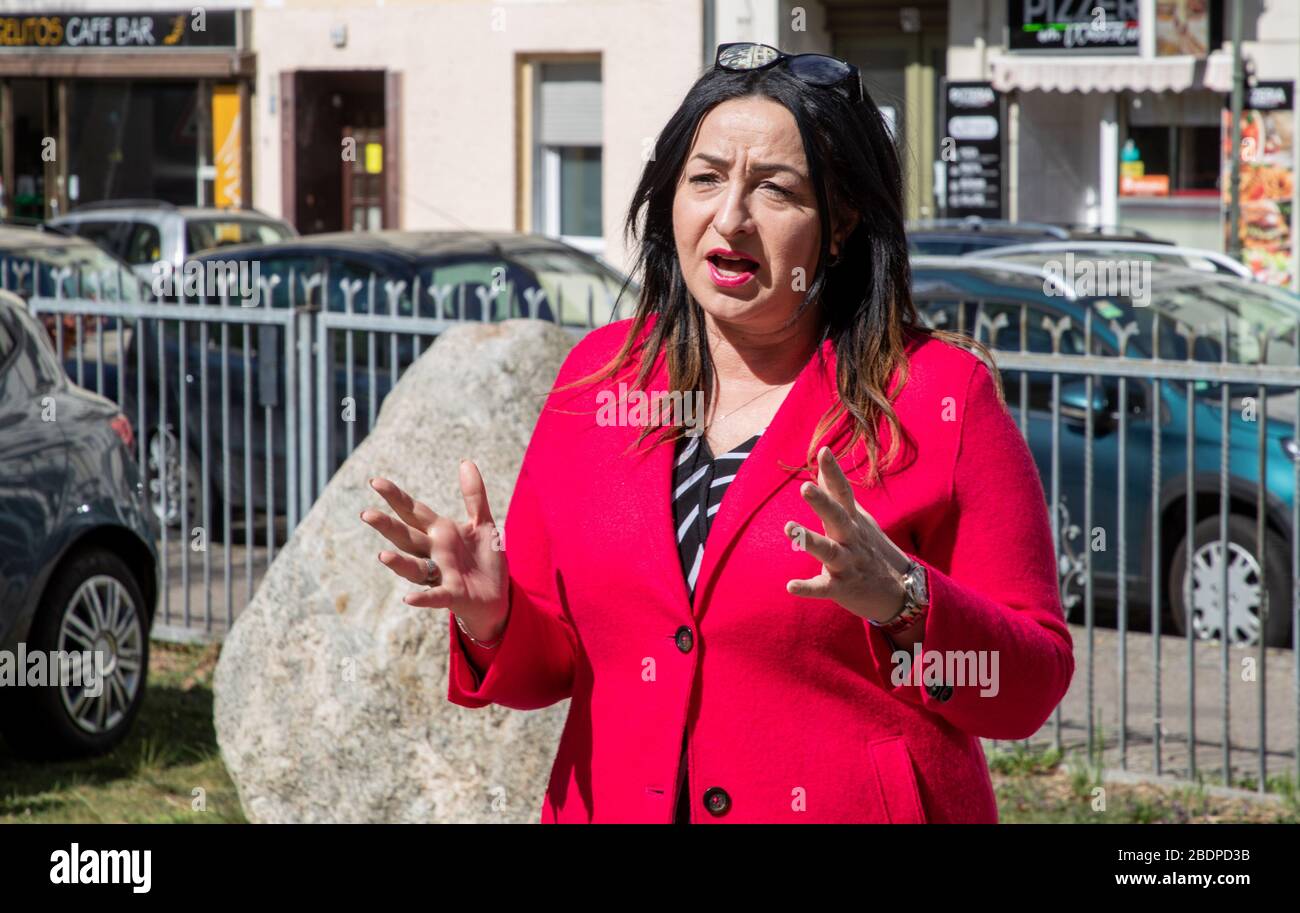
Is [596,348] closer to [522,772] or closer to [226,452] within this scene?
[522,772]

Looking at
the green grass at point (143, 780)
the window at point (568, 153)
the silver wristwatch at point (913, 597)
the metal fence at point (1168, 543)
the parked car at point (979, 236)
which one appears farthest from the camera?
the window at point (568, 153)

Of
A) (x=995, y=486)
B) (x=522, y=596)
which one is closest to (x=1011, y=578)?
(x=995, y=486)

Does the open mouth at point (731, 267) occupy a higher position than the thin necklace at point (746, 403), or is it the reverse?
the open mouth at point (731, 267)

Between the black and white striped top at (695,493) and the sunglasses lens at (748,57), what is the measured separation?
54 cm

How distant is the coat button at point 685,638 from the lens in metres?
2.54

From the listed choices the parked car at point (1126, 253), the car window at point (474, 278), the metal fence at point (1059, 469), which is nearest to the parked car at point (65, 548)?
the metal fence at point (1059, 469)

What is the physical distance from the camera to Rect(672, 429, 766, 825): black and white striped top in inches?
103

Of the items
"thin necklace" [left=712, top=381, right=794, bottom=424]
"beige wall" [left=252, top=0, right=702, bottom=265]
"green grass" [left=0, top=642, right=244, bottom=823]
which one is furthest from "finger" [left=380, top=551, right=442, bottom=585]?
"beige wall" [left=252, top=0, right=702, bottom=265]

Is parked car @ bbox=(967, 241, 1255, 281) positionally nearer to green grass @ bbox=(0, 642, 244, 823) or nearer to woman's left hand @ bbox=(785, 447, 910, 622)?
green grass @ bbox=(0, 642, 244, 823)

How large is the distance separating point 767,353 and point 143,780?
4.47 metres

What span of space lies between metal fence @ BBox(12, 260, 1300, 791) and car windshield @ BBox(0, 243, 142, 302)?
0.58 meters

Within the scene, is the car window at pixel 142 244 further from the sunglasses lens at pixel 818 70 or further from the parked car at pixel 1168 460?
the sunglasses lens at pixel 818 70

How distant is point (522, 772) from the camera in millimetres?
5105
